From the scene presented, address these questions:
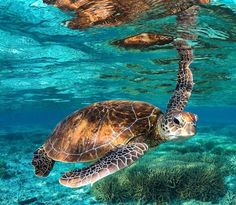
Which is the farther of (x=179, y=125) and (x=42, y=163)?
(x=42, y=163)

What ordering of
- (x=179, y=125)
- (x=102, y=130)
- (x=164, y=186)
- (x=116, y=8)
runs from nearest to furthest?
(x=179, y=125), (x=102, y=130), (x=116, y=8), (x=164, y=186)

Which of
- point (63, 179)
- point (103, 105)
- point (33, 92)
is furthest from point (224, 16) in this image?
point (33, 92)

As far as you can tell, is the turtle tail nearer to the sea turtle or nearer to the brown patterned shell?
the sea turtle

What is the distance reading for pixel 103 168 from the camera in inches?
201

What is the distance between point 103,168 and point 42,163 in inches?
117

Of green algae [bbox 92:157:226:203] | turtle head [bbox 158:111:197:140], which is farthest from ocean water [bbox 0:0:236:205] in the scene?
turtle head [bbox 158:111:197:140]

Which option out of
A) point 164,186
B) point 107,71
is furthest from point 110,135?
point 107,71

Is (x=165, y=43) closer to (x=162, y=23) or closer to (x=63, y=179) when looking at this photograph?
(x=162, y=23)

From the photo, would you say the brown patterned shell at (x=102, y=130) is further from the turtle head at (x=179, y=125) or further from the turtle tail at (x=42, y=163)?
the turtle head at (x=179, y=125)

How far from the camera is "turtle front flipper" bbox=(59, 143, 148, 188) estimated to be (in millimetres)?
5039

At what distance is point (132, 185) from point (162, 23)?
6.82 metres

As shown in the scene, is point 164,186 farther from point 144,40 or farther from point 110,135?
point 144,40

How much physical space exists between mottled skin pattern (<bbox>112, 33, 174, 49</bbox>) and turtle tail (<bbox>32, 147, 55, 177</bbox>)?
8234 millimetres

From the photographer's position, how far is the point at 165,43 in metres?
15.1
